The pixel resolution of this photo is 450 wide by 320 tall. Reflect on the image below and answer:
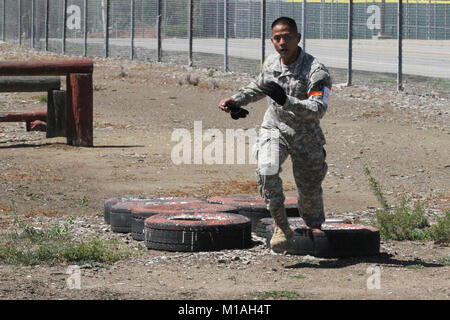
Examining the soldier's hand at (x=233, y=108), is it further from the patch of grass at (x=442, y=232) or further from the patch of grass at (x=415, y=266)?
the patch of grass at (x=442, y=232)

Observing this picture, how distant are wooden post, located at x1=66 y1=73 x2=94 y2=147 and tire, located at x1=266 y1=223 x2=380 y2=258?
25.2ft

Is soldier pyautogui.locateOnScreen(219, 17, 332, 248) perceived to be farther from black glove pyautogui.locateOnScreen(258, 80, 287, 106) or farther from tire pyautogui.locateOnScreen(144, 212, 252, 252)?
tire pyautogui.locateOnScreen(144, 212, 252, 252)

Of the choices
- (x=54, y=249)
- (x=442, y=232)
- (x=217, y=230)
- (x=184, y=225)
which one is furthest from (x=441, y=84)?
(x=54, y=249)

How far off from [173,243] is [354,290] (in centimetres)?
193

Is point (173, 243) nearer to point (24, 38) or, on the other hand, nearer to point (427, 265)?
point (427, 265)

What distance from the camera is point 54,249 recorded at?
7738 millimetres

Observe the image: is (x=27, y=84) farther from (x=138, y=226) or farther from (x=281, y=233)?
(x=281, y=233)

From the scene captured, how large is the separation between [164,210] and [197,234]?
0.88 meters

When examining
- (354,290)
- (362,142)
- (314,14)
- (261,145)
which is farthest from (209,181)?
(314,14)

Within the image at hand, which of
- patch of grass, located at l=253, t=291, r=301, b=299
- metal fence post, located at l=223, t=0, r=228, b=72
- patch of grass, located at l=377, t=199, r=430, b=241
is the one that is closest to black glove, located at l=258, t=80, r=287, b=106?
patch of grass, located at l=253, t=291, r=301, b=299

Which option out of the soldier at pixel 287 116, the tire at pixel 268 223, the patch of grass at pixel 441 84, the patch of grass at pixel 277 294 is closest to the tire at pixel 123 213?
the tire at pixel 268 223

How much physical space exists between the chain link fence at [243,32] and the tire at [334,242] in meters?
12.4

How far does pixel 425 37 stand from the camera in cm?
3694

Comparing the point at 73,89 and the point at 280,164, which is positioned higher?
the point at 73,89
